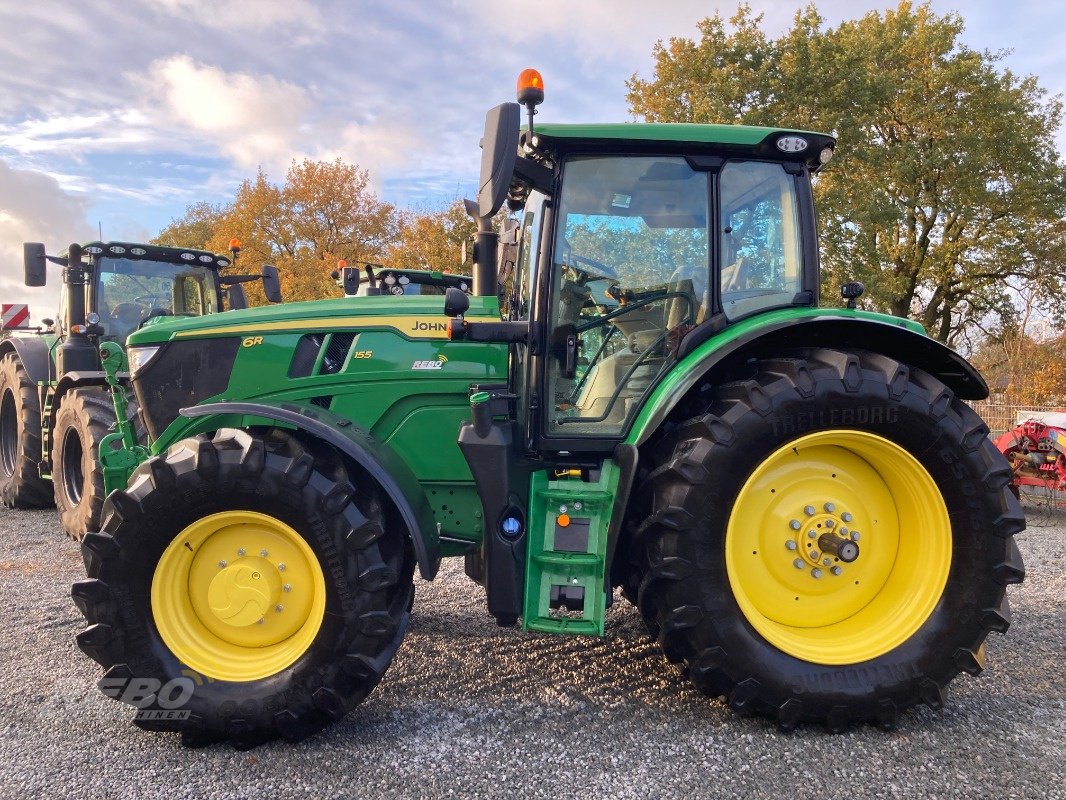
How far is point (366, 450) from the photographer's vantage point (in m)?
2.94

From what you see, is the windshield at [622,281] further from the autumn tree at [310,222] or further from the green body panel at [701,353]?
the autumn tree at [310,222]

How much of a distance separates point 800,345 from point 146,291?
6.67 m

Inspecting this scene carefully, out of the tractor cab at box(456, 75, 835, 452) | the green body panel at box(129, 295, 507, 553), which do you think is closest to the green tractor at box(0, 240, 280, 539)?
the green body panel at box(129, 295, 507, 553)

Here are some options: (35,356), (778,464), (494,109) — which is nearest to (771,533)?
(778,464)

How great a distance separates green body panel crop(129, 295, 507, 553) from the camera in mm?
3328

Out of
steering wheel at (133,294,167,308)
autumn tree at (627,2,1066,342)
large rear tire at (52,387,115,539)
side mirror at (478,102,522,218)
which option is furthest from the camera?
autumn tree at (627,2,1066,342)

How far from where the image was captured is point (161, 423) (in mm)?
3439

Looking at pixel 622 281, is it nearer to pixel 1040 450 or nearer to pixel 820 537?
pixel 820 537

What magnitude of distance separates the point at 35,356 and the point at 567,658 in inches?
275

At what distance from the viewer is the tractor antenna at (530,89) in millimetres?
2816

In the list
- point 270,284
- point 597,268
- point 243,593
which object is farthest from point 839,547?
point 270,284

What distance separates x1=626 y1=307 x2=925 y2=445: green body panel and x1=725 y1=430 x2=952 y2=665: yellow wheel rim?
0.44m

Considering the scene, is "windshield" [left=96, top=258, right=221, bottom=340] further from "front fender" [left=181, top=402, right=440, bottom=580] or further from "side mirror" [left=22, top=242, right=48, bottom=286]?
"front fender" [left=181, top=402, right=440, bottom=580]

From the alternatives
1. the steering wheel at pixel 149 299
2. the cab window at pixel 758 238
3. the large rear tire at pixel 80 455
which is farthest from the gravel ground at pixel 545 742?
the steering wheel at pixel 149 299
